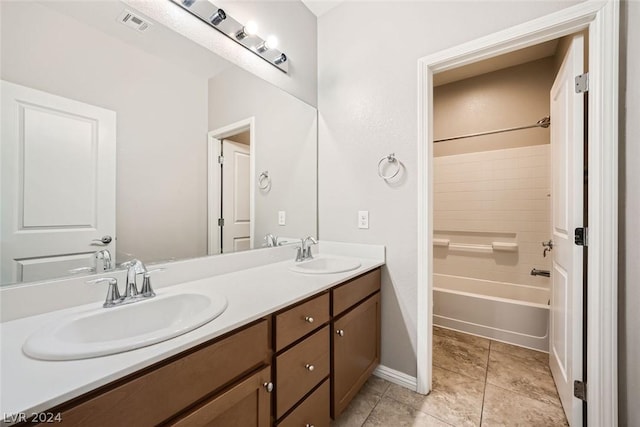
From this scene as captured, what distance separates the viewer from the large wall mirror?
87 centimetres

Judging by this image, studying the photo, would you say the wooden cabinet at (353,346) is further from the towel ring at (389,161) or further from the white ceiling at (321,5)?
the white ceiling at (321,5)

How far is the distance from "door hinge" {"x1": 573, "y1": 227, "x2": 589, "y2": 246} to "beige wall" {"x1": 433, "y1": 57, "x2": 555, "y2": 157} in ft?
5.76

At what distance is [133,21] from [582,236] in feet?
7.15

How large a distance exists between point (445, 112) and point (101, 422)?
3.49 meters

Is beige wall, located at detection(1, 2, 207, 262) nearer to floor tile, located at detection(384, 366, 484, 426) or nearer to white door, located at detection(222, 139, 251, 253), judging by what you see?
white door, located at detection(222, 139, 251, 253)

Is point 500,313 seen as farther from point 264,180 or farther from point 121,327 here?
point 121,327

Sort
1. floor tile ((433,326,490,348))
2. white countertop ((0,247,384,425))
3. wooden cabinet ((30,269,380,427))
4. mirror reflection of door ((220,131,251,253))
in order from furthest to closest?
floor tile ((433,326,490,348)) < mirror reflection of door ((220,131,251,253)) < wooden cabinet ((30,269,380,427)) < white countertop ((0,247,384,425))

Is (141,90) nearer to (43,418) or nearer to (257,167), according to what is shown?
(257,167)

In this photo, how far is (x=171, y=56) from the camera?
1247mm

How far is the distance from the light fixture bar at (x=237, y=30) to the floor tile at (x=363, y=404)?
6.91 feet

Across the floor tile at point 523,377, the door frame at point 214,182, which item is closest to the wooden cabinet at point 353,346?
the door frame at point 214,182

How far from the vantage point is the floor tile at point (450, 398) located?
1.42 metres

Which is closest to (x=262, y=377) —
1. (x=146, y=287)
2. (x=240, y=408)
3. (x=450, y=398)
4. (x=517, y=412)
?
(x=240, y=408)

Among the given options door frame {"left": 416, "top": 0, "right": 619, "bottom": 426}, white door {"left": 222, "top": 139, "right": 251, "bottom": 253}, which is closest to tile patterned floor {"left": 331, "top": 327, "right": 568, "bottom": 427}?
door frame {"left": 416, "top": 0, "right": 619, "bottom": 426}
